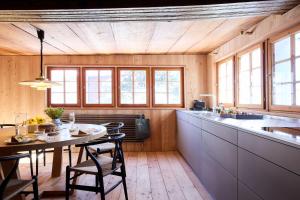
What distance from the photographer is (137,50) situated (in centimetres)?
451

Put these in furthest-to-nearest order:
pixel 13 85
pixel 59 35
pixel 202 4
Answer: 1. pixel 13 85
2. pixel 59 35
3. pixel 202 4

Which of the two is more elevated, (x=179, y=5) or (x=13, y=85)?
(x=179, y=5)

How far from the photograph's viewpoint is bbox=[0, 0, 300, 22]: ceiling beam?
2.13 meters

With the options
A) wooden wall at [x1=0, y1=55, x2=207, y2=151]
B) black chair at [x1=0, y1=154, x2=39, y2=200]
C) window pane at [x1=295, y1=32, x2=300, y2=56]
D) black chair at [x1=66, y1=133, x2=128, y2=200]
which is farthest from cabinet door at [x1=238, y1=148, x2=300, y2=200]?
wooden wall at [x1=0, y1=55, x2=207, y2=151]

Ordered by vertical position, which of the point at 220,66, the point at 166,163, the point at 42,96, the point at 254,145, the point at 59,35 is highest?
the point at 59,35

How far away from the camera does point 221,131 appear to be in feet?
7.17

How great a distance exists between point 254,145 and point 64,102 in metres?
4.27

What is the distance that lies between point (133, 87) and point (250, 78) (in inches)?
97.3

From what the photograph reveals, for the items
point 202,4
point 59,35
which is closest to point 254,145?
point 202,4

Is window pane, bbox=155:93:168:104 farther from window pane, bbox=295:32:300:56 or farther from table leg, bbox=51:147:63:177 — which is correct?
window pane, bbox=295:32:300:56

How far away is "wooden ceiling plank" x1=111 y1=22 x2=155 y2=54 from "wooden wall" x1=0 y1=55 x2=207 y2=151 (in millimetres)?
565

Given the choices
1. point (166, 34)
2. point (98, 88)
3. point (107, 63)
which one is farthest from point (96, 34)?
point (98, 88)

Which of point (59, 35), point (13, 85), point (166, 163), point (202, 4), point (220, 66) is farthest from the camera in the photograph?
point (13, 85)

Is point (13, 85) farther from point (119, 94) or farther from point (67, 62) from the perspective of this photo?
point (119, 94)
